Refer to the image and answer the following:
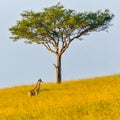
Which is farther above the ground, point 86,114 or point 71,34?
point 71,34

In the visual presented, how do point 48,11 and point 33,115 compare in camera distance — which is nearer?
point 33,115

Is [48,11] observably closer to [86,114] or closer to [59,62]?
[59,62]

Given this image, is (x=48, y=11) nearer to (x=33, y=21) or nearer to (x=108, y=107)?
(x=33, y=21)

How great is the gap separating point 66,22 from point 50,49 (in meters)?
3.18

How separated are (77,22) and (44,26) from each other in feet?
11.2

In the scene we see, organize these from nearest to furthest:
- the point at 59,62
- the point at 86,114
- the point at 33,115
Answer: the point at 86,114 → the point at 33,115 → the point at 59,62

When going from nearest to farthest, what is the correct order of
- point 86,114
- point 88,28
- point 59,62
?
1. point 86,114
2. point 59,62
3. point 88,28

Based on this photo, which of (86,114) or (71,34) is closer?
(86,114)

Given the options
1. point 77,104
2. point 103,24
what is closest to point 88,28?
point 103,24

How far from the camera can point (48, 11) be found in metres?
48.9

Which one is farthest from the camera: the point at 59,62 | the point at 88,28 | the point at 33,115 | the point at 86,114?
the point at 88,28

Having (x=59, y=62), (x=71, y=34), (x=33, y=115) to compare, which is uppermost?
(x=71, y=34)

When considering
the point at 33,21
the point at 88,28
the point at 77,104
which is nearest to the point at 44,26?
the point at 33,21

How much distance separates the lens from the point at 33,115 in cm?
1330
